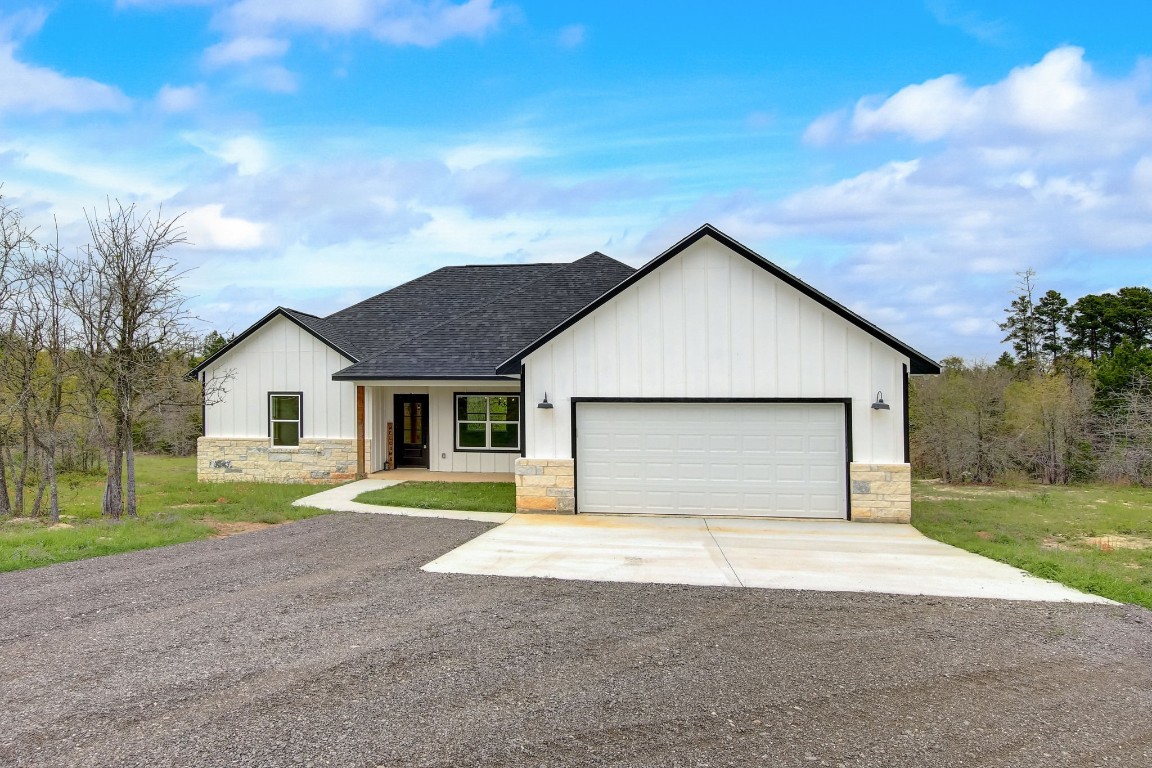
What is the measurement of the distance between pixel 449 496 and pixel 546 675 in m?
9.20

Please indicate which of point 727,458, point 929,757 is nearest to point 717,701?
point 929,757

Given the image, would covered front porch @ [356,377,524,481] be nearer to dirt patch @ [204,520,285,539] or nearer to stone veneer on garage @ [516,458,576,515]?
stone veneer on garage @ [516,458,576,515]

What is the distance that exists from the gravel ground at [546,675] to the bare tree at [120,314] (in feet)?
15.0

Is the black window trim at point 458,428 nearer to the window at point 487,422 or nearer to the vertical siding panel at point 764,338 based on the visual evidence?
the window at point 487,422

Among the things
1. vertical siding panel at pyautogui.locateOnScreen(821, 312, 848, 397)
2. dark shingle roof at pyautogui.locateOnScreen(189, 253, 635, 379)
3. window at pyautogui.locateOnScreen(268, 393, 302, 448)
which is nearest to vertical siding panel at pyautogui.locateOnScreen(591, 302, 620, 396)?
vertical siding panel at pyautogui.locateOnScreen(821, 312, 848, 397)

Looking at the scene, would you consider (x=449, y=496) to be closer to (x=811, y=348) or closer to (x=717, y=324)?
(x=717, y=324)

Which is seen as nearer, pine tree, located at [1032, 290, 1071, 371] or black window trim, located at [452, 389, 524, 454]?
black window trim, located at [452, 389, 524, 454]

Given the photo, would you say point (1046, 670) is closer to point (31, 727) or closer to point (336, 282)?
point (31, 727)

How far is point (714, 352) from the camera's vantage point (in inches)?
462

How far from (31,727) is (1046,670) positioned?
6.89 meters

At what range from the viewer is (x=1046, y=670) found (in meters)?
5.00

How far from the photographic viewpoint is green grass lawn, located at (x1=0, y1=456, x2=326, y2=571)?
28.5 ft

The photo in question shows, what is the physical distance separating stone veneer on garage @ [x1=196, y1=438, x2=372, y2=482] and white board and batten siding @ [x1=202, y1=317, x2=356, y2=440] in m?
0.25

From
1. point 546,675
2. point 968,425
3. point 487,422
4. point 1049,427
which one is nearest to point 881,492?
point 546,675
